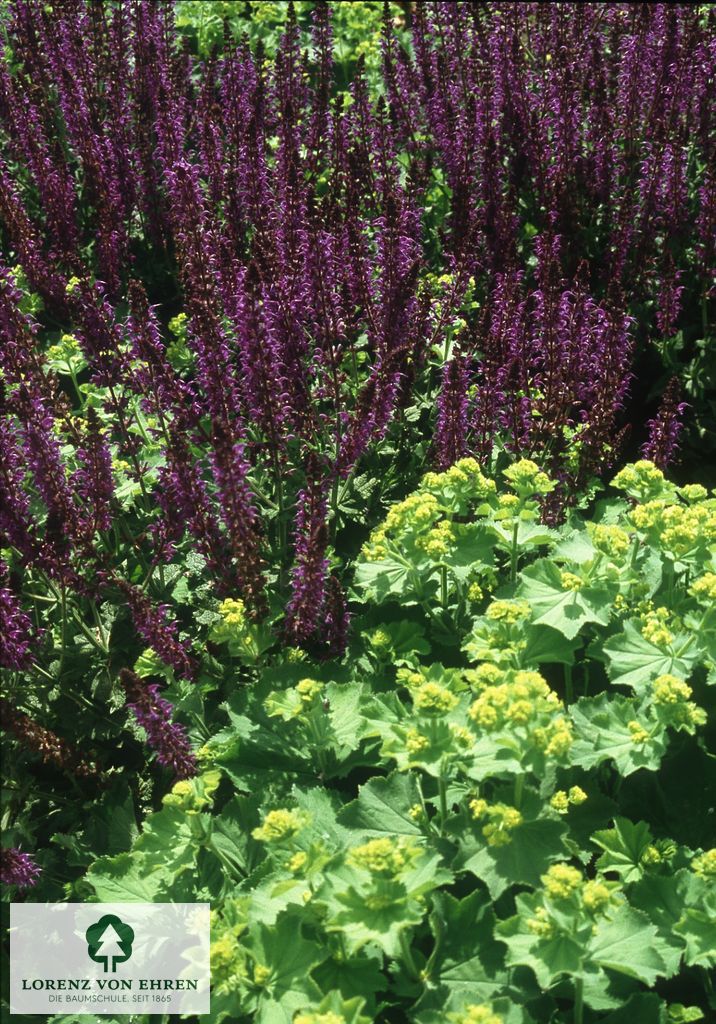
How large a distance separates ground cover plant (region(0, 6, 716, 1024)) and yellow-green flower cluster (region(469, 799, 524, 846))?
12mm

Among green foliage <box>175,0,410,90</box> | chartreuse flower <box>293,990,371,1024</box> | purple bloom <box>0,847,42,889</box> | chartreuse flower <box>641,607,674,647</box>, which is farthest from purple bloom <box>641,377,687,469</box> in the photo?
green foliage <box>175,0,410,90</box>

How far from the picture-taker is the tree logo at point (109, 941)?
11.1ft

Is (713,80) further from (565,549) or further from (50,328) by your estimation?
(50,328)

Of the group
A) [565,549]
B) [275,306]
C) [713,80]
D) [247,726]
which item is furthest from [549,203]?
[247,726]

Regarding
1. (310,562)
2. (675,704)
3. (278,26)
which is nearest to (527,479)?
(310,562)

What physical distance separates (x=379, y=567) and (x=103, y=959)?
5.74 ft

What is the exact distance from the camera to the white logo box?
323cm

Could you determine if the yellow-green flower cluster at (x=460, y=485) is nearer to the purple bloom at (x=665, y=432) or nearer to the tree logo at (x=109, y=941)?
the purple bloom at (x=665, y=432)

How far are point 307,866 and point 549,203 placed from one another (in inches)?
164

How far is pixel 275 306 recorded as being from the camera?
417 cm

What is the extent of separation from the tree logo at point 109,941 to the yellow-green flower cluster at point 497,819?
1.43 meters

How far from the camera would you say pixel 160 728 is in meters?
3.28

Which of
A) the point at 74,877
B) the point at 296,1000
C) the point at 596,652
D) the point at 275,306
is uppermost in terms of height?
the point at 275,306

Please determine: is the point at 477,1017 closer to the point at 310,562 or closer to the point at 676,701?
the point at 676,701
